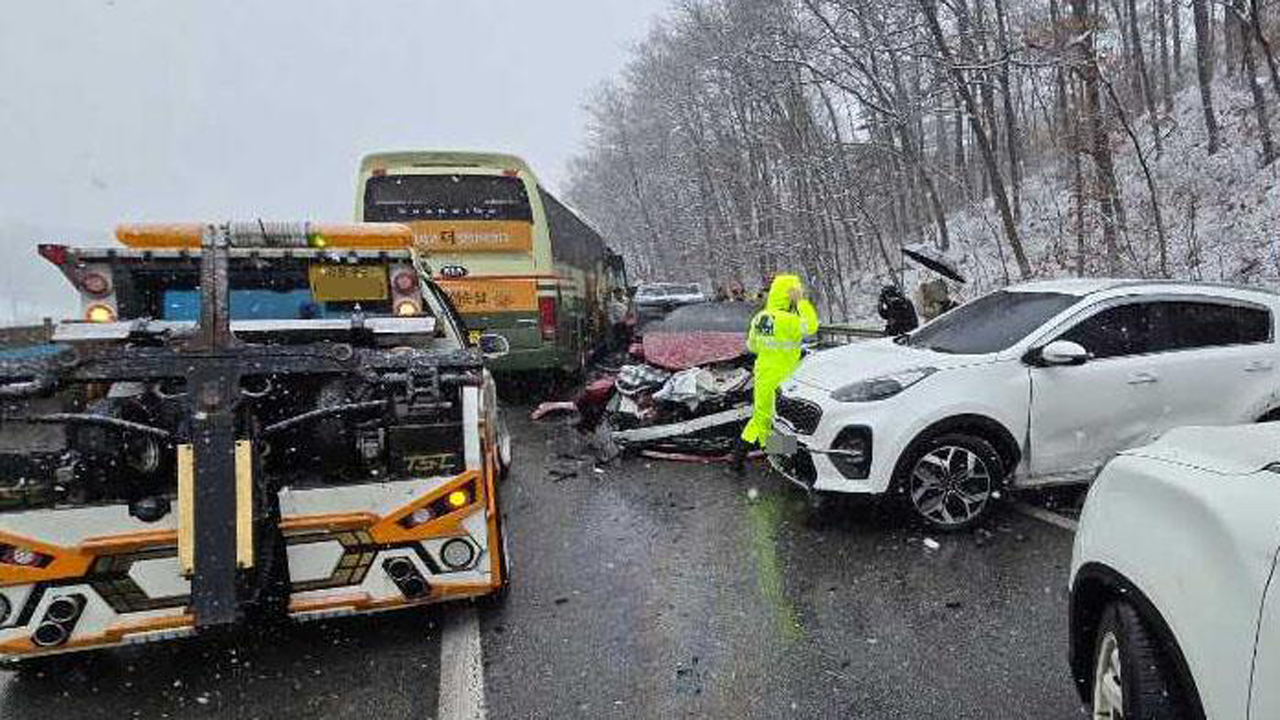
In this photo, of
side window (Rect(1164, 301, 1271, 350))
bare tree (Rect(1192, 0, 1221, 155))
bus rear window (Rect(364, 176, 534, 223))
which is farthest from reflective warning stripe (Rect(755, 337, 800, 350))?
bare tree (Rect(1192, 0, 1221, 155))

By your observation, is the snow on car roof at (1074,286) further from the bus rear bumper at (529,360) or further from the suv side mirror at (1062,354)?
the bus rear bumper at (529,360)

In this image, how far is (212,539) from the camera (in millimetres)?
3371

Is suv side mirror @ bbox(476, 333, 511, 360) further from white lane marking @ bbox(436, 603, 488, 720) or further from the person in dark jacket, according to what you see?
the person in dark jacket

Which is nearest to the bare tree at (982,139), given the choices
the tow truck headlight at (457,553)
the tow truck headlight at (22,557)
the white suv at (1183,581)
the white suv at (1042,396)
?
the white suv at (1042,396)

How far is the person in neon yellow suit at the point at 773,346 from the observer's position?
693cm

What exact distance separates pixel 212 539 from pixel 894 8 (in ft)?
71.1

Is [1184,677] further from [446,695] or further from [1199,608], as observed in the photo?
[446,695]

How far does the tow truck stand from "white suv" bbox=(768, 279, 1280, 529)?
242 centimetres

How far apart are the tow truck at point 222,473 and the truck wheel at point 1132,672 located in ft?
8.56

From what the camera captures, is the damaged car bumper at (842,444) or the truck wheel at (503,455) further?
the truck wheel at (503,455)

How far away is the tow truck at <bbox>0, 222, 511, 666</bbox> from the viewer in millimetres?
3414

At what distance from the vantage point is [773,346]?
693cm

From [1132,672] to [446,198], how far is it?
33.6ft

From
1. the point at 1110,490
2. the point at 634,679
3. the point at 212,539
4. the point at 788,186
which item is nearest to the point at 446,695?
the point at 634,679
